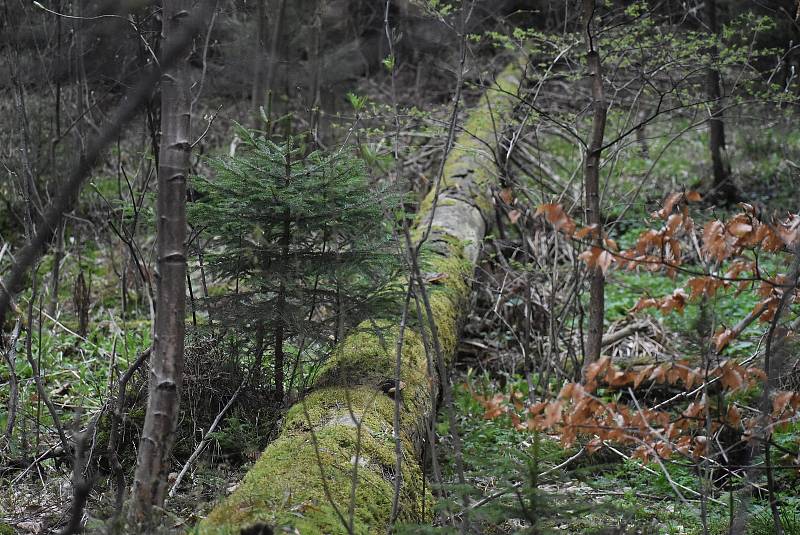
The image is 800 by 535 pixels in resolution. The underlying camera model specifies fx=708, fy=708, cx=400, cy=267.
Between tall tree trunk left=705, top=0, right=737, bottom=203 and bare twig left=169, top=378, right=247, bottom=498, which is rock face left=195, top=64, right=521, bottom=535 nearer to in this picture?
bare twig left=169, top=378, right=247, bottom=498

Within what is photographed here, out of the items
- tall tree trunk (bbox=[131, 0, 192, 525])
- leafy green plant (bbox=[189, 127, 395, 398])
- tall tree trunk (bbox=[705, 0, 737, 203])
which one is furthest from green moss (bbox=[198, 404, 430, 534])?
tall tree trunk (bbox=[705, 0, 737, 203])

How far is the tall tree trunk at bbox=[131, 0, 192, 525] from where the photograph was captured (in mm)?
2400

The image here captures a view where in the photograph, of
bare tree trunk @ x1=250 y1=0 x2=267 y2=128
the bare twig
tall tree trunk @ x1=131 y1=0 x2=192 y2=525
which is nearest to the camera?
tall tree trunk @ x1=131 y1=0 x2=192 y2=525

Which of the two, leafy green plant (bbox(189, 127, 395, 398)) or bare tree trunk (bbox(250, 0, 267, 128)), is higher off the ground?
bare tree trunk (bbox(250, 0, 267, 128))

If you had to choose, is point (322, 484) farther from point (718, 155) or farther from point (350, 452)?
point (718, 155)

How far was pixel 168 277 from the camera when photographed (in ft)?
8.00

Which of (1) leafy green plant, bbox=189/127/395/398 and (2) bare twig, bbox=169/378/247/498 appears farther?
(1) leafy green plant, bbox=189/127/395/398

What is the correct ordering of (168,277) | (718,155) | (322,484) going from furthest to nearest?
(718,155)
(322,484)
(168,277)

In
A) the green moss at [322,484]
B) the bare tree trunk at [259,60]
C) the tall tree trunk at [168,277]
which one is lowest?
the green moss at [322,484]

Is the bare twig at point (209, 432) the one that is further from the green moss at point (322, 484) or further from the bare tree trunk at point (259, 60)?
the bare tree trunk at point (259, 60)

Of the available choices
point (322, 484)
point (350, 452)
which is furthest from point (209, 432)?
point (322, 484)

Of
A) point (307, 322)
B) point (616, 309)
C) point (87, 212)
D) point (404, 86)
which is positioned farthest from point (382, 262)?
point (404, 86)

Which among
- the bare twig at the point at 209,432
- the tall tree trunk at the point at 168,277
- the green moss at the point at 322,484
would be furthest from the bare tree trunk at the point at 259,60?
the tall tree trunk at the point at 168,277

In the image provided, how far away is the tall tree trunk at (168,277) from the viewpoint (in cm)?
240
